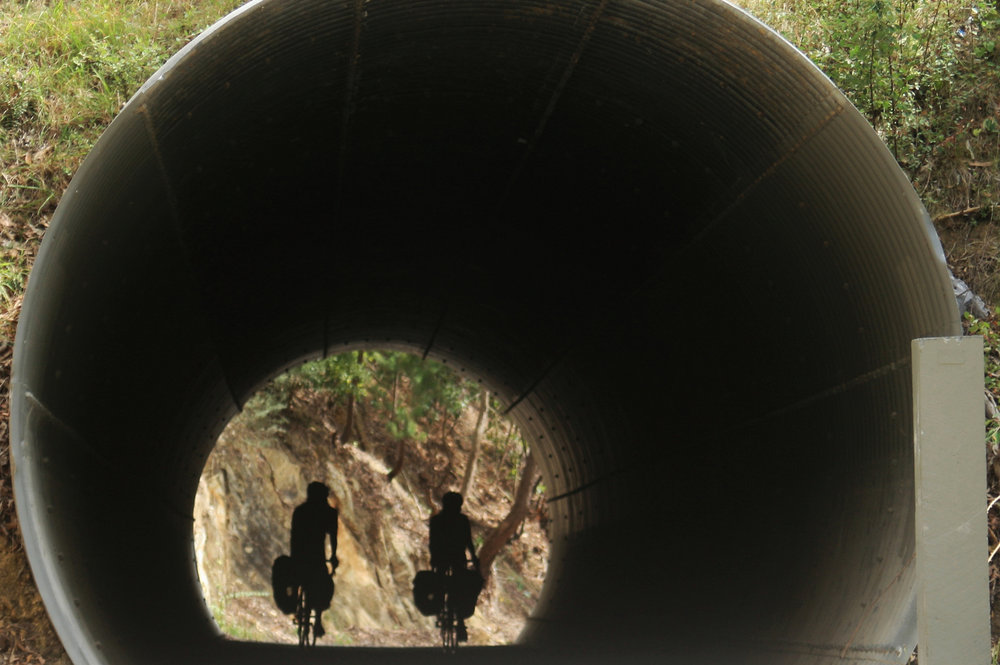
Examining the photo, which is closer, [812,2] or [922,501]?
[922,501]

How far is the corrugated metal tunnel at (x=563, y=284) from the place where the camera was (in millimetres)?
3865

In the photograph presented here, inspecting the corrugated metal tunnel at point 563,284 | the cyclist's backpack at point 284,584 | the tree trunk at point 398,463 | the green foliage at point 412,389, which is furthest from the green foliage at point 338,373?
the corrugated metal tunnel at point 563,284

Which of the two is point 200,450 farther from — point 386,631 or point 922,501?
point 386,631

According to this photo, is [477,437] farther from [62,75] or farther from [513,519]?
[62,75]

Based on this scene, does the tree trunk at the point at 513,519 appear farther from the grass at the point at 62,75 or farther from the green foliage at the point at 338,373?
the grass at the point at 62,75

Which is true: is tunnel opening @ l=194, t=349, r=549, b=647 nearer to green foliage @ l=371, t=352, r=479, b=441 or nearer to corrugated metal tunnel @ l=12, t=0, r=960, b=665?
green foliage @ l=371, t=352, r=479, b=441

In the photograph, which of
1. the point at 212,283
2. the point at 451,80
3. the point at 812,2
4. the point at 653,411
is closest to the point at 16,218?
the point at 212,283

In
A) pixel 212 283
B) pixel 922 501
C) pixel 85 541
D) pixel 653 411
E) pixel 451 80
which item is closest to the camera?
pixel 922 501

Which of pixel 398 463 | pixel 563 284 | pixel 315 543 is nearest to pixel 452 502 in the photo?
pixel 315 543

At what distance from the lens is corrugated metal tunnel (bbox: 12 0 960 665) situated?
387 centimetres

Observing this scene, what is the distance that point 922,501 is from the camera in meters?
2.90

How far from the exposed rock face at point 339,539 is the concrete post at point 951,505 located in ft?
44.5

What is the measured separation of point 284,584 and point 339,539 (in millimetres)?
7095

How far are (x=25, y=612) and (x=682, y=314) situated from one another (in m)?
3.57
